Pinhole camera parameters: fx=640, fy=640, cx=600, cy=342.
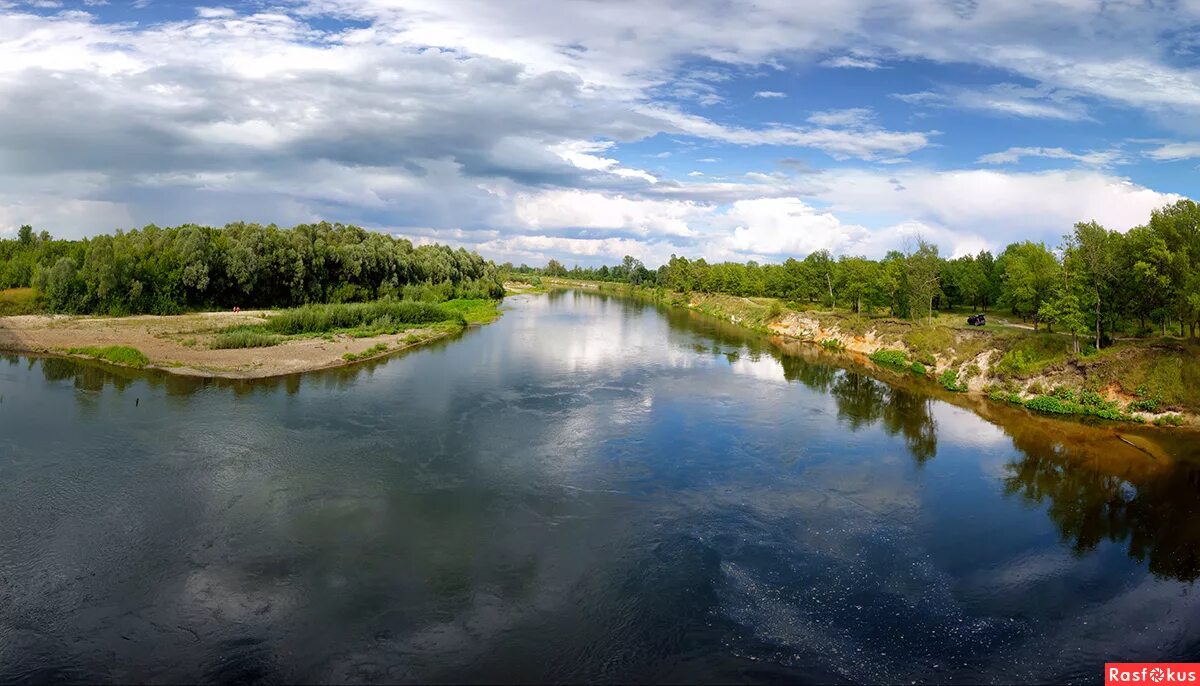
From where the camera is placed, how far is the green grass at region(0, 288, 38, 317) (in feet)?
177

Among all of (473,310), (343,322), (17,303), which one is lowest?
(343,322)

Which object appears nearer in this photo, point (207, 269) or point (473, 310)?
point (207, 269)

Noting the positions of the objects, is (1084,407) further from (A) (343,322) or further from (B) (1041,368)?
(A) (343,322)

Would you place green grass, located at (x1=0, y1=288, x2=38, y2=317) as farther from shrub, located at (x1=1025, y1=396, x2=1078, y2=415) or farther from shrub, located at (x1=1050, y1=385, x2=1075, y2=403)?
shrub, located at (x1=1050, y1=385, x2=1075, y2=403)

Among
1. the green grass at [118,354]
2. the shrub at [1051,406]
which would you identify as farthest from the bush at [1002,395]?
the green grass at [118,354]

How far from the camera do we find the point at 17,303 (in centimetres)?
5469

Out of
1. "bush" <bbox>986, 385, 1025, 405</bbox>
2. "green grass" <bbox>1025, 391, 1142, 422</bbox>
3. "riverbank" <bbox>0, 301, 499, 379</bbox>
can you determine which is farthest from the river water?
"bush" <bbox>986, 385, 1025, 405</bbox>

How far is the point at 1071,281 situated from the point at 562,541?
39.5 metres

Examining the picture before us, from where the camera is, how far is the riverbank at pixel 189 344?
3897 cm

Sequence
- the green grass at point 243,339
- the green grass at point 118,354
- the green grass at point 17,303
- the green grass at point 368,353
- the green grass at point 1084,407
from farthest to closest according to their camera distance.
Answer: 1. the green grass at point 17,303
2. the green grass at point 368,353
3. the green grass at point 243,339
4. the green grass at point 118,354
5. the green grass at point 1084,407

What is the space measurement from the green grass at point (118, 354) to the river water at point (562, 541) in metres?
4.21

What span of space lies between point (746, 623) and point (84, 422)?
28.1 m

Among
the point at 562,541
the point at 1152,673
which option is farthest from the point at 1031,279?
the point at 562,541

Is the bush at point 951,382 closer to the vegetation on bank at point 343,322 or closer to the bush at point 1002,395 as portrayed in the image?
the bush at point 1002,395
